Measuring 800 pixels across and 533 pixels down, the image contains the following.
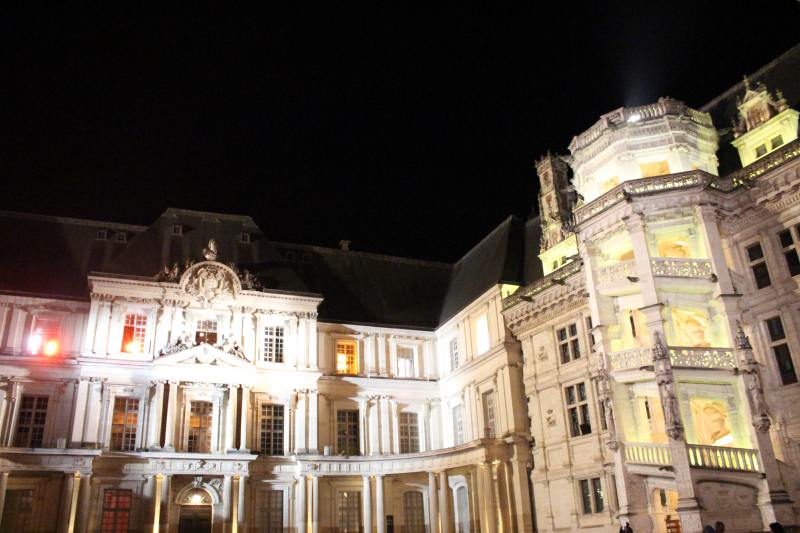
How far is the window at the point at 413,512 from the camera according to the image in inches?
1516

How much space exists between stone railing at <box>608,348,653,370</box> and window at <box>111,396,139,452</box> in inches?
959

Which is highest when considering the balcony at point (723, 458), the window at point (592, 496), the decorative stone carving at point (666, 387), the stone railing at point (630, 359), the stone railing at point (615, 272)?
the stone railing at point (615, 272)

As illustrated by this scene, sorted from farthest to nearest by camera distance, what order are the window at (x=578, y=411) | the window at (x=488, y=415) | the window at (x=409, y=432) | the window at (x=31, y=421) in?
the window at (x=409, y=432)
the window at (x=488, y=415)
the window at (x=31, y=421)
the window at (x=578, y=411)

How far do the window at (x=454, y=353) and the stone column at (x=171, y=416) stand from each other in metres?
16.1

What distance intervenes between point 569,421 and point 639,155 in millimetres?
12371

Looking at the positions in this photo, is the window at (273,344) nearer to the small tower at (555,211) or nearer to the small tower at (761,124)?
the small tower at (555,211)

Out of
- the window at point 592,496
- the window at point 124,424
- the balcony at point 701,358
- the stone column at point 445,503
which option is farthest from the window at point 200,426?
the balcony at point 701,358

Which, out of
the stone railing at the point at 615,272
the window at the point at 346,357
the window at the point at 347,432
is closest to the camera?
the stone railing at the point at 615,272

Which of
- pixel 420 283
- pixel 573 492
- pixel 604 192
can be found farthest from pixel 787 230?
pixel 420 283

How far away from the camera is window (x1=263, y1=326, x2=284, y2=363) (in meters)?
40.0

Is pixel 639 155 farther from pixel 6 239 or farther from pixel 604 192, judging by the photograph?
pixel 6 239

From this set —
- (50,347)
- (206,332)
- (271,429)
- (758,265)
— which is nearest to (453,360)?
(271,429)

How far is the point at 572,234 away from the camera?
33750 mm

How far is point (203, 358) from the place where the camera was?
37000mm
